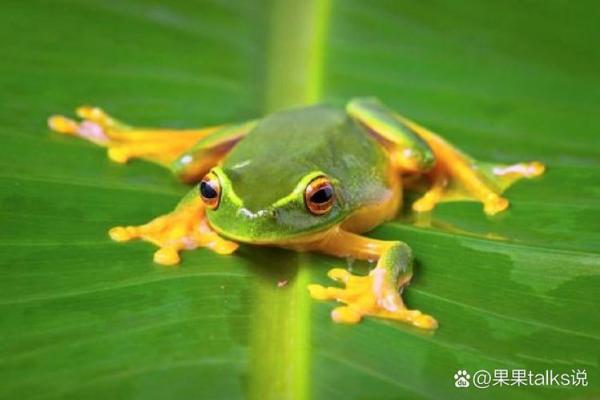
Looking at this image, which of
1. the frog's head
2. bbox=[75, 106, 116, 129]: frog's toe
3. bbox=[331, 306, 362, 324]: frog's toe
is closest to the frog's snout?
the frog's head

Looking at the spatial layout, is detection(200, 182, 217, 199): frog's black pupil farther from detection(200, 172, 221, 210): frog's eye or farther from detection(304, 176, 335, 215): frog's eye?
detection(304, 176, 335, 215): frog's eye

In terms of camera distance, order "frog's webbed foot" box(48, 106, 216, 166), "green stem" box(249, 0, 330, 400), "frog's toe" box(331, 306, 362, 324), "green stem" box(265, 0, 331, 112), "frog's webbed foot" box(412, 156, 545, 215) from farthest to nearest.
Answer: "green stem" box(265, 0, 331, 112)
"frog's webbed foot" box(48, 106, 216, 166)
"frog's webbed foot" box(412, 156, 545, 215)
"frog's toe" box(331, 306, 362, 324)
"green stem" box(249, 0, 330, 400)

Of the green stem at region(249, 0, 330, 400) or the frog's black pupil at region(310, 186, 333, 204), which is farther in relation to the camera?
the frog's black pupil at region(310, 186, 333, 204)

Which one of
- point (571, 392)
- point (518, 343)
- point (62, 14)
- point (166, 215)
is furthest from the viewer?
point (62, 14)

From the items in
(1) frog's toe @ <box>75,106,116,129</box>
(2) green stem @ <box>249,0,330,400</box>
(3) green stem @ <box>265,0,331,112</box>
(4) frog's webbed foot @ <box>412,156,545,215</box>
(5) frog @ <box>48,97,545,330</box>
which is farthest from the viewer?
(3) green stem @ <box>265,0,331,112</box>

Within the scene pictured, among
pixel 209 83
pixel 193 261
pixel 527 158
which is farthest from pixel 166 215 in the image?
pixel 527 158

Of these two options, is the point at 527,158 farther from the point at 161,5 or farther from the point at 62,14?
the point at 62,14

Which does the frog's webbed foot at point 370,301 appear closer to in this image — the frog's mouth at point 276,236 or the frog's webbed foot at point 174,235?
Result: the frog's mouth at point 276,236

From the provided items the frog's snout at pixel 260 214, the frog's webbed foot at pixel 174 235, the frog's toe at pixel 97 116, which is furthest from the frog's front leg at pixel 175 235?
the frog's toe at pixel 97 116
